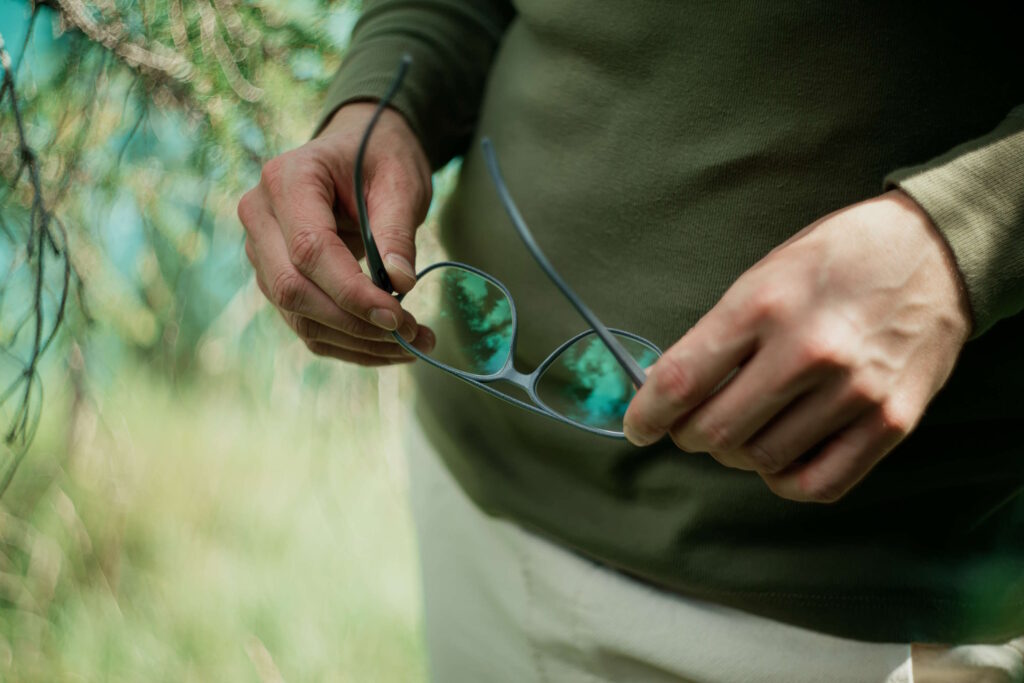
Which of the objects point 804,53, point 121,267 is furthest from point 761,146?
point 121,267

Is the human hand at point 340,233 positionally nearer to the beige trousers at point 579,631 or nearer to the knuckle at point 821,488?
the beige trousers at point 579,631

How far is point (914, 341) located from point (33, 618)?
1792 mm

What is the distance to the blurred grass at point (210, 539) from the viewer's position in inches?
66.5

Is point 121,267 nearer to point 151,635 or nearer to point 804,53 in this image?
point 151,635

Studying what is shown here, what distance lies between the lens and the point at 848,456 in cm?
58

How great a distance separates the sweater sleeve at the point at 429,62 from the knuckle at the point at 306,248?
0.26m

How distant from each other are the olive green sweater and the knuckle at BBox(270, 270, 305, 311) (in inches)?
9.4

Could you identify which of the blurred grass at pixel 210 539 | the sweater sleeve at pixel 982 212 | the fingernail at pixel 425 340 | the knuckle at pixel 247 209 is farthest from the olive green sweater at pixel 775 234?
the blurred grass at pixel 210 539

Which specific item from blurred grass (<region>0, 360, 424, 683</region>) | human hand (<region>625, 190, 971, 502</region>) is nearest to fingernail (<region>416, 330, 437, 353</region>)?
human hand (<region>625, 190, 971, 502</region>)

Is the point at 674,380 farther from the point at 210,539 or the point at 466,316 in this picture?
the point at 210,539

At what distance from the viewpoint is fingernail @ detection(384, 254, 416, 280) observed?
0.81 metres

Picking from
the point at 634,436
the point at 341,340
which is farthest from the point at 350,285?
the point at 634,436

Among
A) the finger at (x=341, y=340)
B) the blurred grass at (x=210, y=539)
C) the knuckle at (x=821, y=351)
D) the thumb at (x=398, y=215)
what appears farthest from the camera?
the blurred grass at (x=210, y=539)

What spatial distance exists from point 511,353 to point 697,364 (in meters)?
0.28
